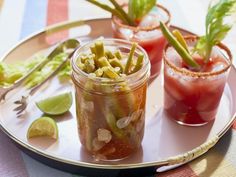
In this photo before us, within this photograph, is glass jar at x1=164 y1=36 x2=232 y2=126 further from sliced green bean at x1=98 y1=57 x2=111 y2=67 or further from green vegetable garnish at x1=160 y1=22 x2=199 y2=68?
sliced green bean at x1=98 y1=57 x2=111 y2=67

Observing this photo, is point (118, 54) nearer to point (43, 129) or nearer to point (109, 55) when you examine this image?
point (109, 55)

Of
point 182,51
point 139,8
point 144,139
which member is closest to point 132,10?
point 139,8

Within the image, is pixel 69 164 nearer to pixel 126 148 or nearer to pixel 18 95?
pixel 126 148

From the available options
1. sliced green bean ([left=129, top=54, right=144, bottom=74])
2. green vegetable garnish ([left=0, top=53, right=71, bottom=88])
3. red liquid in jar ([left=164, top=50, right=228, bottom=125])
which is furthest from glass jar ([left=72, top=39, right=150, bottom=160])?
green vegetable garnish ([left=0, top=53, right=71, bottom=88])

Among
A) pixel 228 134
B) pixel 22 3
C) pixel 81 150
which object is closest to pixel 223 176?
pixel 228 134

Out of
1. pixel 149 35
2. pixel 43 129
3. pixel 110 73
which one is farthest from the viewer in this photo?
pixel 149 35

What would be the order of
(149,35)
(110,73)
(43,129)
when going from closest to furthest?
(110,73)
(43,129)
(149,35)

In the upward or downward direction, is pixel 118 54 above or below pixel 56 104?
above
